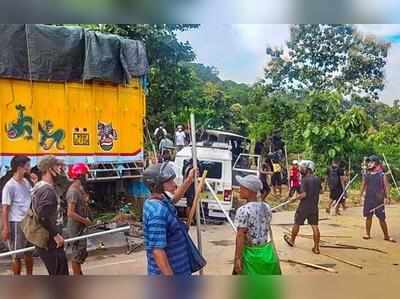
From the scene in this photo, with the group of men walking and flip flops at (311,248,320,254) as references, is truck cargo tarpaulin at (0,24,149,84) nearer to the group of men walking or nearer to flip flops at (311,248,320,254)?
the group of men walking

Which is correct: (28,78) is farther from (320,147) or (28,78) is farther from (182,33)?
(320,147)

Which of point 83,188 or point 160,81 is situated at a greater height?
point 160,81

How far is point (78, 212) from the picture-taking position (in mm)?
3100

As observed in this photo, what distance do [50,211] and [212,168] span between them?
100cm

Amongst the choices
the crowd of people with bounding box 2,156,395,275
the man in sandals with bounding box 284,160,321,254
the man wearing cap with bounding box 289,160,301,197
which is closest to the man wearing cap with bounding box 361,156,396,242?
the crowd of people with bounding box 2,156,395,275

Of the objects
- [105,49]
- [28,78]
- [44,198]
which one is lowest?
[44,198]

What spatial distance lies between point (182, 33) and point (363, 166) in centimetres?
140

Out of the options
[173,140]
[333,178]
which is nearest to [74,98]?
[173,140]

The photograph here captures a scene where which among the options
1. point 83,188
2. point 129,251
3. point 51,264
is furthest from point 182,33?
point 51,264

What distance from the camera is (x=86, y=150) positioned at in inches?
124

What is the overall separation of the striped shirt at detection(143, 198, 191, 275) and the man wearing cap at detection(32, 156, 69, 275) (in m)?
0.69

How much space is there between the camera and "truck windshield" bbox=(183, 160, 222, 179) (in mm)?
3164

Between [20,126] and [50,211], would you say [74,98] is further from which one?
[50,211]

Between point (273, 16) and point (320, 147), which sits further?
point (320, 147)
